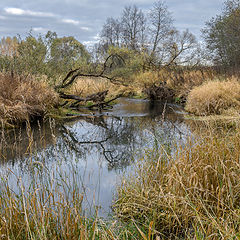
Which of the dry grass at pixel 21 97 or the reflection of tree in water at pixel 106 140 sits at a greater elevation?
the dry grass at pixel 21 97

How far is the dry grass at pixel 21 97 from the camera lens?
289 inches

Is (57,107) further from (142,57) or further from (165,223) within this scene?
(142,57)

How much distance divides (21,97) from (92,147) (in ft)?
10.4

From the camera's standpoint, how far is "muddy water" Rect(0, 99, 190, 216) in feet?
11.0

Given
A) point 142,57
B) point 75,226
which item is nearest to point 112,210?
point 75,226

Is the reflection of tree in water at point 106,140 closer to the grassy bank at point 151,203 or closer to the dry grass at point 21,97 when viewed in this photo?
the dry grass at point 21,97

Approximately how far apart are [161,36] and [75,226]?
2595 centimetres

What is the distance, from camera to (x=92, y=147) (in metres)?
6.10

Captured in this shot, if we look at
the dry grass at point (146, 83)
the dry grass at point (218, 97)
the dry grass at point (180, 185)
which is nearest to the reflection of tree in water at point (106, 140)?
the dry grass at point (180, 185)

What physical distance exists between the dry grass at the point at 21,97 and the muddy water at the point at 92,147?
21.1 inches

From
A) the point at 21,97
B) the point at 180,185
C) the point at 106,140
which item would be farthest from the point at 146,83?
the point at 180,185

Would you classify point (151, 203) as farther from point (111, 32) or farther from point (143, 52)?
point (111, 32)

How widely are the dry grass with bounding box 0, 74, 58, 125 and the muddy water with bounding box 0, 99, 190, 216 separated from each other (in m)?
0.54

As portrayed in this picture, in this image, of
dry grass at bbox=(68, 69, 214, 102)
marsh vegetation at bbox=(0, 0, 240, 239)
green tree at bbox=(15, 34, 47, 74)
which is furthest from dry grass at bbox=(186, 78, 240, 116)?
green tree at bbox=(15, 34, 47, 74)
